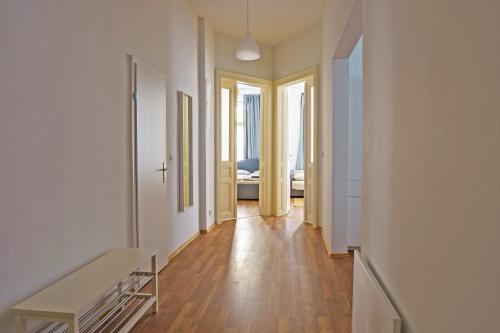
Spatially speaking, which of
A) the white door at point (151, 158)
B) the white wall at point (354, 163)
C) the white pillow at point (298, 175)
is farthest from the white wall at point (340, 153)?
the white pillow at point (298, 175)

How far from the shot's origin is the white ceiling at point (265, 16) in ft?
15.4

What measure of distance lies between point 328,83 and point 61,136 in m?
3.31

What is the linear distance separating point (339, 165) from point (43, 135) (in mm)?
3095

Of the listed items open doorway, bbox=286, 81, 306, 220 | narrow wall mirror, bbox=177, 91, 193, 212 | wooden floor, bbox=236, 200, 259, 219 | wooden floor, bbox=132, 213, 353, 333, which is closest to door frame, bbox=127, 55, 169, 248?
wooden floor, bbox=132, 213, 353, 333

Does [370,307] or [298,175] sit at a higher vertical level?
[298,175]

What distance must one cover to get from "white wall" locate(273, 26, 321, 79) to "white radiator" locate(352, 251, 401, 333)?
13.3 ft

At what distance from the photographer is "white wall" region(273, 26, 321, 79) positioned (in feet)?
18.0

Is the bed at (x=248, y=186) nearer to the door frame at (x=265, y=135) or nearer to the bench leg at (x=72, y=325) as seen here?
the door frame at (x=265, y=135)

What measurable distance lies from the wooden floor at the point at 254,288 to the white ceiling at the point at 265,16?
3.05 m

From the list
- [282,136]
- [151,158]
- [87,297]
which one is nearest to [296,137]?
[282,136]

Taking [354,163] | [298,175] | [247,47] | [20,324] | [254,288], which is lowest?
[254,288]

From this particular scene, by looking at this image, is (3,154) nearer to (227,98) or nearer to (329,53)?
(329,53)

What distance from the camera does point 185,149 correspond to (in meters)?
4.66

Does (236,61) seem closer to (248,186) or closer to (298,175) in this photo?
(248,186)
